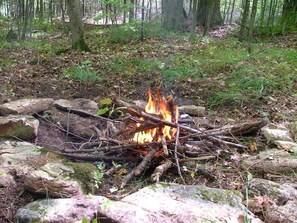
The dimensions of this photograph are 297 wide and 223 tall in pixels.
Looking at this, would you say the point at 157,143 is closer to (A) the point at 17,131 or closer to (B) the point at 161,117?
(B) the point at 161,117

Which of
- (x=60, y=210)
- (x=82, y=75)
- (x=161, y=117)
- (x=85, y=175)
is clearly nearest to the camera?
(x=60, y=210)

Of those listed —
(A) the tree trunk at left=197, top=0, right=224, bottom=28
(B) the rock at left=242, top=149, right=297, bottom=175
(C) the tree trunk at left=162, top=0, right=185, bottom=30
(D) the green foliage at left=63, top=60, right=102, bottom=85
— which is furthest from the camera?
(A) the tree trunk at left=197, top=0, right=224, bottom=28

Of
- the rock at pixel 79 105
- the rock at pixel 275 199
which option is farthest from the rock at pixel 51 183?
the rock at pixel 79 105

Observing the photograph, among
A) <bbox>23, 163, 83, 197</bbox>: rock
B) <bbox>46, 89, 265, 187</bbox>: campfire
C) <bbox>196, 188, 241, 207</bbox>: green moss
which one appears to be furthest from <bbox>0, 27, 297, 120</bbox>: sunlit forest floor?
<bbox>23, 163, 83, 197</bbox>: rock

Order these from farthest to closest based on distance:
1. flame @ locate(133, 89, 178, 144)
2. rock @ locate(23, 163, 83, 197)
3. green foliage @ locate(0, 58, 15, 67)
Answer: green foliage @ locate(0, 58, 15, 67) → flame @ locate(133, 89, 178, 144) → rock @ locate(23, 163, 83, 197)

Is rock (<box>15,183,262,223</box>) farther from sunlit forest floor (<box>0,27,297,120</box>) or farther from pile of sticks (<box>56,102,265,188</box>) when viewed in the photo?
sunlit forest floor (<box>0,27,297,120</box>)

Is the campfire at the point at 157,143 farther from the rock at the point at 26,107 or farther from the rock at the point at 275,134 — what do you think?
the rock at the point at 26,107

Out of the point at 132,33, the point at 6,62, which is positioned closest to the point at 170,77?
the point at 6,62

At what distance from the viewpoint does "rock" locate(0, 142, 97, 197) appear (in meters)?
2.41

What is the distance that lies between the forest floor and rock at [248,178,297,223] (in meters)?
1.87

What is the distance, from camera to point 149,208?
7.21 ft

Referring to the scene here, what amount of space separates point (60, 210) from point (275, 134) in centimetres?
245

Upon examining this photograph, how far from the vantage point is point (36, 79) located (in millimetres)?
6055

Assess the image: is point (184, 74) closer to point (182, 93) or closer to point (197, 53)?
point (182, 93)
